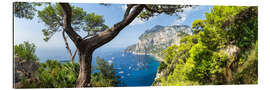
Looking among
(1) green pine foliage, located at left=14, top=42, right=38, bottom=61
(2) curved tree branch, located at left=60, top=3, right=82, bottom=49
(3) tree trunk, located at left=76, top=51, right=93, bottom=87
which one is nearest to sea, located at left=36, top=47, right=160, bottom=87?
(3) tree trunk, located at left=76, top=51, right=93, bottom=87

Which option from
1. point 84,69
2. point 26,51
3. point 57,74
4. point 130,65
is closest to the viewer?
point 26,51

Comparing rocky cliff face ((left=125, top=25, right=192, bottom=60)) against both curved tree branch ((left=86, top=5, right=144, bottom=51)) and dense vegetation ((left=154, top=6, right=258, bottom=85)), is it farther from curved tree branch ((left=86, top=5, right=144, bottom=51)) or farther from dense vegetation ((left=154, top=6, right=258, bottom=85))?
curved tree branch ((left=86, top=5, right=144, bottom=51))

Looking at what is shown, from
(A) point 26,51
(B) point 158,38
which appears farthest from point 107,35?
(A) point 26,51

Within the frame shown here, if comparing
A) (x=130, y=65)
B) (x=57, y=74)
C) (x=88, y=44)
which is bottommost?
(x=57, y=74)

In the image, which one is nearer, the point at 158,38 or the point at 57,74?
the point at 57,74

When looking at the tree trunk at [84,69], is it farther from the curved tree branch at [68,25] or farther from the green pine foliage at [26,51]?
the green pine foliage at [26,51]

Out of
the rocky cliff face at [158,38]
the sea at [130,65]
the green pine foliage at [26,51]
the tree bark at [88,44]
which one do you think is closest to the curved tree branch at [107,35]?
the tree bark at [88,44]

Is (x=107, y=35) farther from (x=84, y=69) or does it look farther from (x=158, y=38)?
(x=158, y=38)
